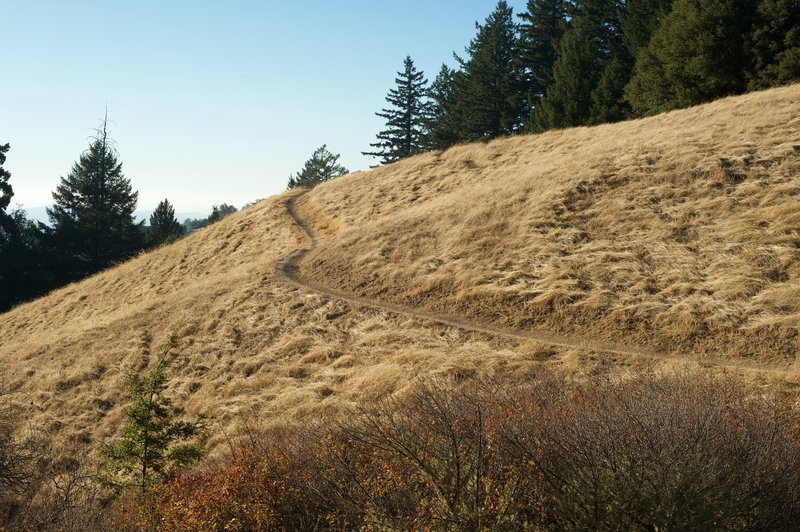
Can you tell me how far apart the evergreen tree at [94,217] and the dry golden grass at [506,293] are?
25.4m

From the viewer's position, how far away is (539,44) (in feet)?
151

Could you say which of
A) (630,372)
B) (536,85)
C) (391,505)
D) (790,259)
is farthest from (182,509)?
(536,85)

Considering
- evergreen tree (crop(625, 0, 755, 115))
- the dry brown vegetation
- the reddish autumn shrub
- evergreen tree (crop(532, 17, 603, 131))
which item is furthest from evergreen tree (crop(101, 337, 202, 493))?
evergreen tree (crop(532, 17, 603, 131))

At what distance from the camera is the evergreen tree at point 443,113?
5088 centimetres

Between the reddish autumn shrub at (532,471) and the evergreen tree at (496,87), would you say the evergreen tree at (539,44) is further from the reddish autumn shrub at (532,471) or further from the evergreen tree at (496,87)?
the reddish autumn shrub at (532,471)

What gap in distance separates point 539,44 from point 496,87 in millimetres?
4539

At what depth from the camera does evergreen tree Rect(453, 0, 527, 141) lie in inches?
1813

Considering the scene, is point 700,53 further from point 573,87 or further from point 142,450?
point 142,450

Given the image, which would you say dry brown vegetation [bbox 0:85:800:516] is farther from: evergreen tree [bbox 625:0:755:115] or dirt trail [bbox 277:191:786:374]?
evergreen tree [bbox 625:0:755:115]

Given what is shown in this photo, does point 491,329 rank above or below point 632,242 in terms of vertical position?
below

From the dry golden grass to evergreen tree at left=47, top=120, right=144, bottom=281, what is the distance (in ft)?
83.4

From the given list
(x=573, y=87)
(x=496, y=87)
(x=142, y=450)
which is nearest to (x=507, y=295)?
(x=142, y=450)

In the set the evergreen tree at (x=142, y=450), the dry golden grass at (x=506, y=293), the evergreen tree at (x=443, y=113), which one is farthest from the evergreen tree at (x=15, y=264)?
the evergreen tree at (x=142, y=450)

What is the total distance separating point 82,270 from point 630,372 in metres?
47.3
